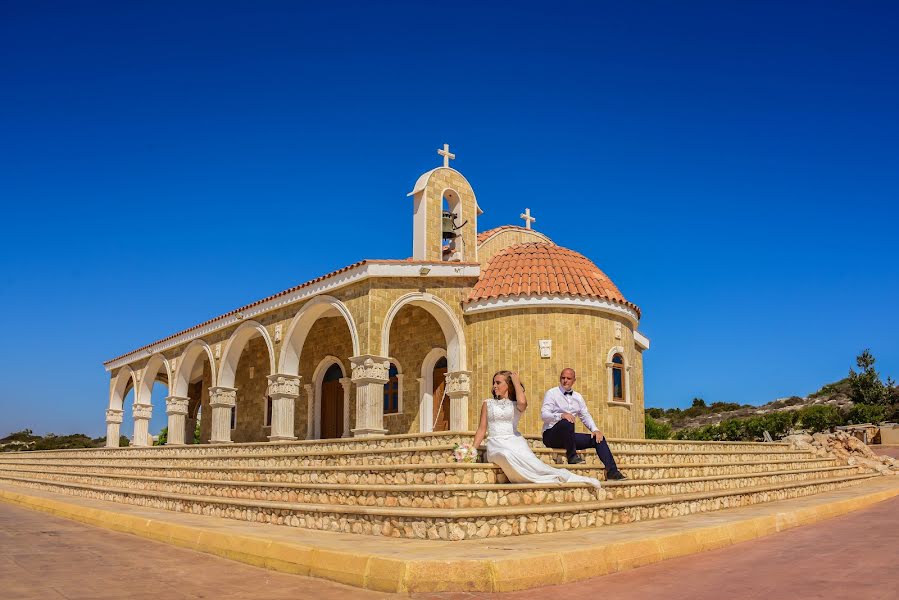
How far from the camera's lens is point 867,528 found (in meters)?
8.56

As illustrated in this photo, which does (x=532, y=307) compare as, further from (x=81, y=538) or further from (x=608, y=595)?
(x=608, y=595)

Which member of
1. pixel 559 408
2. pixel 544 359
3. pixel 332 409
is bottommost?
pixel 559 408

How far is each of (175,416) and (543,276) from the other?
488 inches

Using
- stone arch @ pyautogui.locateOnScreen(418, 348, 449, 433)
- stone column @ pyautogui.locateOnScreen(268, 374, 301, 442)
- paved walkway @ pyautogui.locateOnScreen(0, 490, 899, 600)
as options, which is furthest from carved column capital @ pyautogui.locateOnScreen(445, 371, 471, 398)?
paved walkway @ pyautogui.locateOnScreen(0, 490, 899, 600)

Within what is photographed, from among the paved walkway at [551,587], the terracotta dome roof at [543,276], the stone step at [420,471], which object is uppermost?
the terracotta dome roof at [543,276]

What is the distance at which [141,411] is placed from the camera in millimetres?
24594

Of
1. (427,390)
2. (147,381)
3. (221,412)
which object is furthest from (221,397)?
(147,381)

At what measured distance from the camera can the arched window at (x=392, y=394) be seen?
1781 centimetres

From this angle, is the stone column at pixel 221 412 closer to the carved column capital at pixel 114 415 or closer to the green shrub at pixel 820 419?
the carved column capital at pixel 114 415

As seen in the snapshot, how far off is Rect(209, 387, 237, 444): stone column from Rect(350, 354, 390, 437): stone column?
611cm

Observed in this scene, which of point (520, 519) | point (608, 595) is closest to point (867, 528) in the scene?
point (520, 519)

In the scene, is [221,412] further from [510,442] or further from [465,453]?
[510,442]

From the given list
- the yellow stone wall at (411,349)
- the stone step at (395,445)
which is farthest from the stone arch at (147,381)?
the yellow stone wall at (411,349)

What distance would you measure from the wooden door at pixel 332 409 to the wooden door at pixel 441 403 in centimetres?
345
